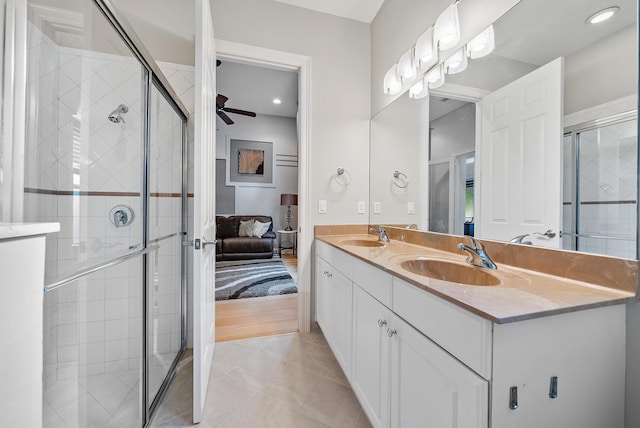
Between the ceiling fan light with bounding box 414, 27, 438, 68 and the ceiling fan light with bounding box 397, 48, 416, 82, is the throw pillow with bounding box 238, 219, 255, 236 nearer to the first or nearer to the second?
Answer: the ceiling fan light with bounding box 397, 48, 416, 82

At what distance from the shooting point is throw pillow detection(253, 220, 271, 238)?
4836 mm

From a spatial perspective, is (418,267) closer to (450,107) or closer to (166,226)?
(450,107)

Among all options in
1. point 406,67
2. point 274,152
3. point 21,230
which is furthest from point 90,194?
point 274,152

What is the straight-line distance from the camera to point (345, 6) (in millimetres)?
2086

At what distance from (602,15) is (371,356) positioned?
1.48 meters

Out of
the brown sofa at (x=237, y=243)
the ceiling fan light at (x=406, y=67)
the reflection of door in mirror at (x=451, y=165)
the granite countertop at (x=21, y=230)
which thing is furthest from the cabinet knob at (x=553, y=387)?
the brown sofa at (x=237, y=243)

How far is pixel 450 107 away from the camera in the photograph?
4.77 ft

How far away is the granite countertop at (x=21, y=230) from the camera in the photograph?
17.1 inches

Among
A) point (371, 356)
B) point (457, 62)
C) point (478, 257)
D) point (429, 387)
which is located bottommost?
point (371, 356)

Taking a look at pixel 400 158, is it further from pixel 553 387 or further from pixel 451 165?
pixel 553 387

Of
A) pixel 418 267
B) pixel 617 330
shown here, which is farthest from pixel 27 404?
pixel 617 330

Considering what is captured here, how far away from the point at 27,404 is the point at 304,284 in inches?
68.4

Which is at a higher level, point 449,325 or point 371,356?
point 449,325

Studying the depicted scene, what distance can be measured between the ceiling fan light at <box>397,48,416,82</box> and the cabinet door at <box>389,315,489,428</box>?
1607 mm
